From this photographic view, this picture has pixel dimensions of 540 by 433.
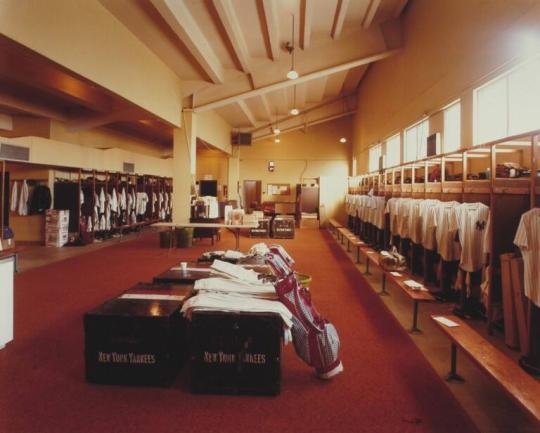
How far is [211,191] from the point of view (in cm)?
1719

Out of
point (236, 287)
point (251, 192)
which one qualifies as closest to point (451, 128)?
point (236, 287)

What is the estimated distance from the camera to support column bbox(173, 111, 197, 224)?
918cm

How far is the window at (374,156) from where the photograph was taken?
11484mm

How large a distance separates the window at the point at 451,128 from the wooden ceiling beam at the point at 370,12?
244 centimetres

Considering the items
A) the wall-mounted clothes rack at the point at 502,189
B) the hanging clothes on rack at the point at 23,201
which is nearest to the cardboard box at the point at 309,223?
the hanging clothes on rack at the point at 23,201

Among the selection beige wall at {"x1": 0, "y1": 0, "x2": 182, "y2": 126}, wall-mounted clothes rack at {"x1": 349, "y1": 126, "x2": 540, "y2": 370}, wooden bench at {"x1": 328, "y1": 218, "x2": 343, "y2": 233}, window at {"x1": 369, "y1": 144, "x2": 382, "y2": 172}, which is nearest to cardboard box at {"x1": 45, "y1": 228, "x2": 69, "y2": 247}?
beige wall at {"x1": 0, "y1": 0, "x2": 182, "y2": 126}

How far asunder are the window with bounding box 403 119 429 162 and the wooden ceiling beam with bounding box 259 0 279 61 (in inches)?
125

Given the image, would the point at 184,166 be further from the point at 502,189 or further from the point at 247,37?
the point at 502,189

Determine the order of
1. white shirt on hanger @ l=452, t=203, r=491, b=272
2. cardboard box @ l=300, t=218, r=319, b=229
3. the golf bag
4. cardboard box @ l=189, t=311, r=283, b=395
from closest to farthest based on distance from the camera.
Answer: cardboard box @ l=189, t=311, r=283, b=395, the golf bag, white shirt on hanger @ l=452, t=203, r=491, b=272, cardboard box @ l=300, t=218, r=319, b=229

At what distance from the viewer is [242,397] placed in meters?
2.51

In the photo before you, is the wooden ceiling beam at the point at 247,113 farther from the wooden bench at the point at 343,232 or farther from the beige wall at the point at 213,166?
the wooden bench at the point at 343,232

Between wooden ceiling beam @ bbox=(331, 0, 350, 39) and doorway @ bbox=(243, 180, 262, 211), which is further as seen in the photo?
doorway @ bbox=(243, 180, 262, 211)

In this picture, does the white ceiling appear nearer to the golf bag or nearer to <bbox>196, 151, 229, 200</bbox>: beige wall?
the golf bag

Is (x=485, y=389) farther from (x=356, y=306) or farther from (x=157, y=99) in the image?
(x=157, y=99)
